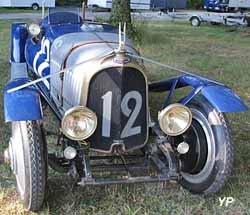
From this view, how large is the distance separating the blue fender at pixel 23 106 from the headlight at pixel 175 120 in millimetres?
853

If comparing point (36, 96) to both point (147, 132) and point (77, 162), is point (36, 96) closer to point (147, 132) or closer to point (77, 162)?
point (77, 162)

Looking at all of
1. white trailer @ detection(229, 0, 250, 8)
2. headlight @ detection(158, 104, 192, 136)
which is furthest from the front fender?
white trailer @ detection(229, 0, 250, 8)

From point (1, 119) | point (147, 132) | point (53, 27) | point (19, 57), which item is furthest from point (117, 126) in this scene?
point (19, 57)

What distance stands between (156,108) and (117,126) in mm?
2443

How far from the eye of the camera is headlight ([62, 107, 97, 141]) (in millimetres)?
3088

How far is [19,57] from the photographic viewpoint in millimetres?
5543

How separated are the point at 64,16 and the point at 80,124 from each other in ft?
7.66

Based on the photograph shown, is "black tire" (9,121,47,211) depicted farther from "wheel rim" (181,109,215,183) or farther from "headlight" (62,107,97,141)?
"wheel rim" (181,109,215,183)

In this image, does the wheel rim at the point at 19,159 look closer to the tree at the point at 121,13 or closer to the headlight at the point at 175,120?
the headlight at the point at 175,120

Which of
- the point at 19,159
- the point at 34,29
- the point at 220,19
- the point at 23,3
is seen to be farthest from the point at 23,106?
the point at 23,3

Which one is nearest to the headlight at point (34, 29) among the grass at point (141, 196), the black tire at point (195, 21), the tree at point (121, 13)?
the grass at point (141, 196)

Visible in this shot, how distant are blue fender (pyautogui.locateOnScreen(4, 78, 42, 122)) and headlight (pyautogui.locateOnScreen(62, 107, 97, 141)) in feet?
0.63

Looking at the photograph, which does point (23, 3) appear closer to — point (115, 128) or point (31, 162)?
point (115, 128)

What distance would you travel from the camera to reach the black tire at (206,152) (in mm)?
3432
